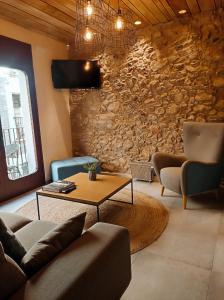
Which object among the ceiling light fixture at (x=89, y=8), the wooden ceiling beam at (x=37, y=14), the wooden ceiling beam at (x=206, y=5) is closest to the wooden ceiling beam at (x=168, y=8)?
the wooden ceiling beam at (x=206, y=5)

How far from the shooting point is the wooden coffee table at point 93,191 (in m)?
2.46

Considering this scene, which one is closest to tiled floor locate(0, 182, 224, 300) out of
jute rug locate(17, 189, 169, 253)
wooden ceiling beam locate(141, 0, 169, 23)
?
jute rug locate(17, 189, 169, 253)

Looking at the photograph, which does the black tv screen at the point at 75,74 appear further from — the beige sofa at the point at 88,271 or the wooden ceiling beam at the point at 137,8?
the beige sofa at the point at 88,271

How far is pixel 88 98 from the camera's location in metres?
4.66

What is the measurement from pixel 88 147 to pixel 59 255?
3.69 meters

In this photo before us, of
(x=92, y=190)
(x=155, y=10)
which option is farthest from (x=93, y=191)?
(x=155, y=10)

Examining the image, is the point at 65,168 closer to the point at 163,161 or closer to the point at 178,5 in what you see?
the point at 163,161

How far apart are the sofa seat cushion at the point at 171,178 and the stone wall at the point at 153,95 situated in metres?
0.92

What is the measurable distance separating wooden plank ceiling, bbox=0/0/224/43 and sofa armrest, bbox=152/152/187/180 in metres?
1.98

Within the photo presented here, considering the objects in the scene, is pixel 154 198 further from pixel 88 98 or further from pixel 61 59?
pixel 61 59

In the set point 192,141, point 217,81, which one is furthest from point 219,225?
point 217,81

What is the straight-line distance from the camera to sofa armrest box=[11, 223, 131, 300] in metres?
0.99

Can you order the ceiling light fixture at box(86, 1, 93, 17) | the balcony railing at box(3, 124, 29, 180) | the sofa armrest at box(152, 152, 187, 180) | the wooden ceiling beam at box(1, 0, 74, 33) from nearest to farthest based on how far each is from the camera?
the ceiling light fixture at box(86, 1, 93, 17), the wooden ceiling beam at box(1, 0, 74, 33), the sofa armrest at box(152, 152, 187, 180), the balcony railing at box(3, 124, 29, 180)

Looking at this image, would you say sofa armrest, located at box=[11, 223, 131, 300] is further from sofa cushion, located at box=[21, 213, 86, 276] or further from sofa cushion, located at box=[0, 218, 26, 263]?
sofa cushion, located at box=[0, 218, 26, 263]
